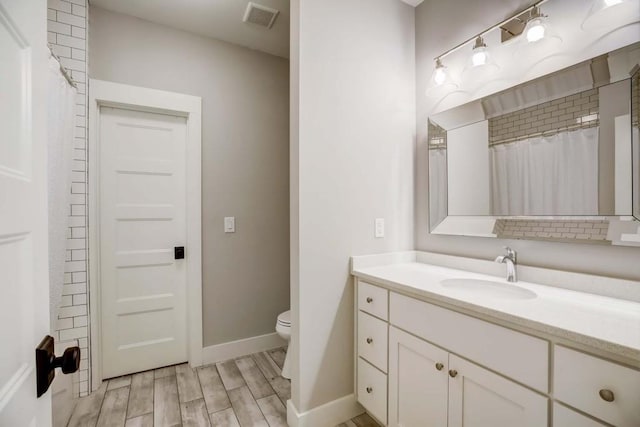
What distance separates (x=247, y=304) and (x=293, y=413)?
1098 millimetres

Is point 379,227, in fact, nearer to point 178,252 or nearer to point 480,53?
point 480,53

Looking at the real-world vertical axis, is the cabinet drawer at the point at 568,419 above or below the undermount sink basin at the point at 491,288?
below

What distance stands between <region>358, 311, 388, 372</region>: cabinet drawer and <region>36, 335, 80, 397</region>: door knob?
1.28 meters

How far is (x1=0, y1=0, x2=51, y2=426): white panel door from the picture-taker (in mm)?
497

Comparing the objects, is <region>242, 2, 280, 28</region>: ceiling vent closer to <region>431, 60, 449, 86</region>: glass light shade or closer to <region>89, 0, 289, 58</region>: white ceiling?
<region>89, 0, 289, 58</region>: white ceiling

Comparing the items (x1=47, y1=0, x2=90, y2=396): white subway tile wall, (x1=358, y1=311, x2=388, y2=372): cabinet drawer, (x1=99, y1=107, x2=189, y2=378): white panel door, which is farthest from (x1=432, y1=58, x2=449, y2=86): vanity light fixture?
(x1=47, y1=0, x2=90, y2=396): white subway tile wall

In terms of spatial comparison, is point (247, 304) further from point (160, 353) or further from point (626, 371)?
point (626, 371)

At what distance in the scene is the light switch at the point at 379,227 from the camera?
190 centimetres

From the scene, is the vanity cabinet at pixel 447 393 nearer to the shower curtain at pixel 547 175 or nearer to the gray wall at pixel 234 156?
the shower curtain at pixel 547 175

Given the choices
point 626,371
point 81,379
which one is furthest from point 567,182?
point 81,379

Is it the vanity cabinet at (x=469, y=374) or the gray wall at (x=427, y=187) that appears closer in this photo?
the vanity cabinet at (x=469, y=374)

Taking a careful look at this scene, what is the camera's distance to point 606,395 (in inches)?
31.5

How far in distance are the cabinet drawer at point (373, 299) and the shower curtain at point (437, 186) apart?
65 cm

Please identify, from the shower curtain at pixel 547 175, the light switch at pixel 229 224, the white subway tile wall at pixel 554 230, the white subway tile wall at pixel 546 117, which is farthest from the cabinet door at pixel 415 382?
the light switch at pixel 229 224
